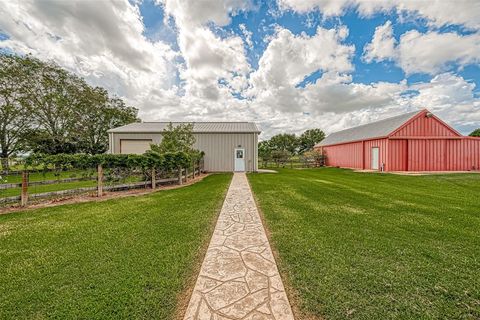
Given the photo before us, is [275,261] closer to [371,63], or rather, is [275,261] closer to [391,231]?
[391,231]

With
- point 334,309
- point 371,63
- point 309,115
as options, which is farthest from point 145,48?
point 309,115

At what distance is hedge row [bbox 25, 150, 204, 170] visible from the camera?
6103mm

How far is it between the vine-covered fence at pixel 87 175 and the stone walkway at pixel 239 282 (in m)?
6.02

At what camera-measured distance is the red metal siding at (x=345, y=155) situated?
62.3 ft

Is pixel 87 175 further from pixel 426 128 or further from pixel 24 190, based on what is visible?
pixel 426 128

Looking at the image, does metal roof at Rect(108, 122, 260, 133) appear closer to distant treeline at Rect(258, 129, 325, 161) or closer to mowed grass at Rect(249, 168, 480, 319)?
mowed grass at Rect(249, 168, 480, 319)

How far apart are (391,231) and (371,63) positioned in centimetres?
1739

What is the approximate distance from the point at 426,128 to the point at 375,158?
412 cm

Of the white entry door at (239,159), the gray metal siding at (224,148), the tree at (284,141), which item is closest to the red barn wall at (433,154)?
the gray metal siding at (224,148)

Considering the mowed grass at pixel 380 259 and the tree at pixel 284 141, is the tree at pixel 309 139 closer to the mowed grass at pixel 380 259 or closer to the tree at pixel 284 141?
the tree at pixel 284 141

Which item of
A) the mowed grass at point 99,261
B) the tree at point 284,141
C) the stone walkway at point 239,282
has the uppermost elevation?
the tree at point 284,141

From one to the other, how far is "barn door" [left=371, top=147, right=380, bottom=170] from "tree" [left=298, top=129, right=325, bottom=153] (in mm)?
32641

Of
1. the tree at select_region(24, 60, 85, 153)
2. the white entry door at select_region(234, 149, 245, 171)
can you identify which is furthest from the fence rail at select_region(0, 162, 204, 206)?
the tree at select_region(24, 60, 85, 153)

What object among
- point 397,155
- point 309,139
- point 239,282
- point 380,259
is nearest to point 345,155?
point 397,155
